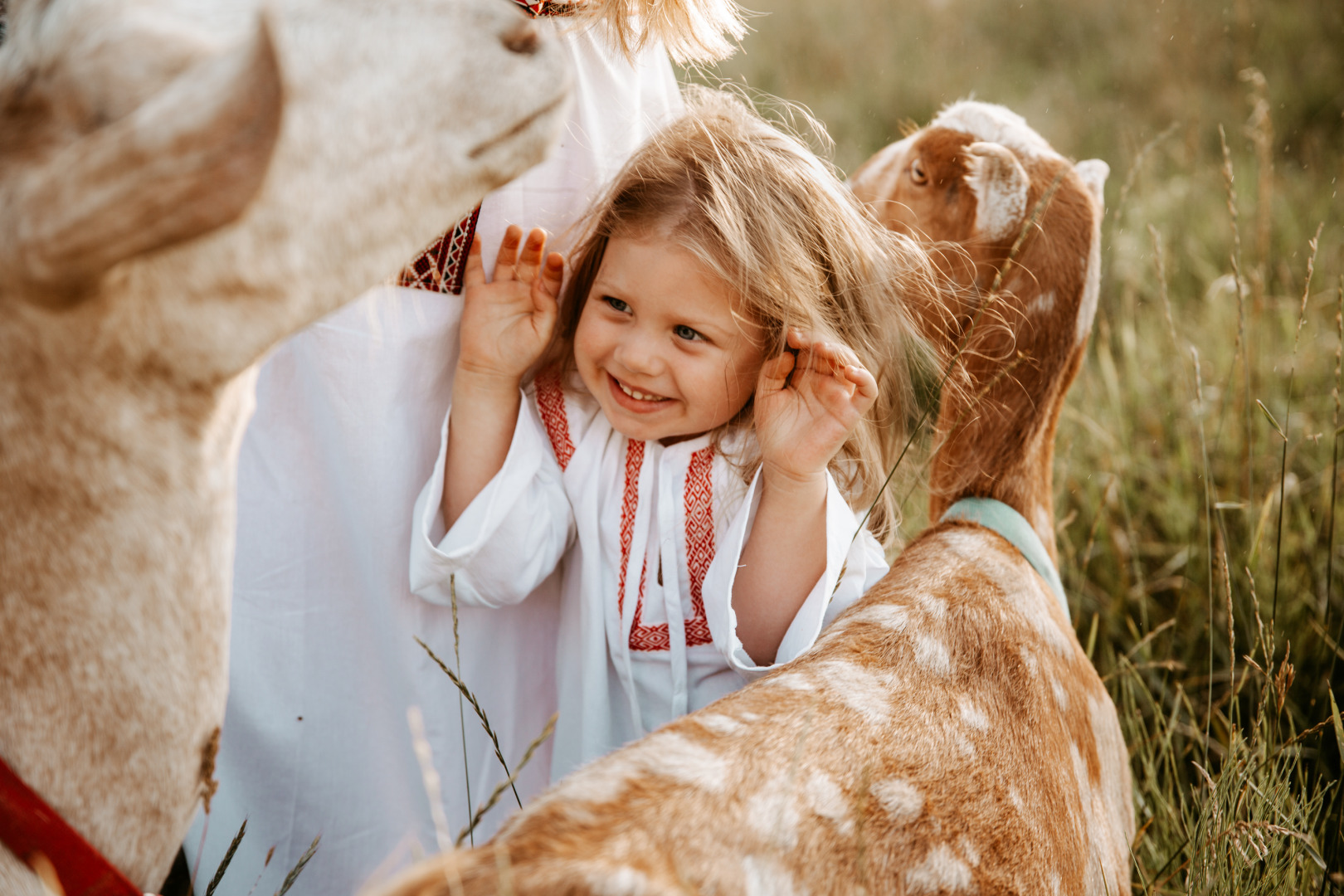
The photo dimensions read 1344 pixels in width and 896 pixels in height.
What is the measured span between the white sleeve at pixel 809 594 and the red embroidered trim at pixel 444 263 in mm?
617

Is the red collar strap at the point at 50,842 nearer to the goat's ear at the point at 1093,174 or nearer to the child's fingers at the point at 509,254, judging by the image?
the child's fingers at the point at 509,254

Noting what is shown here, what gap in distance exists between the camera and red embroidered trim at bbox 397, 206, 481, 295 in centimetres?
157

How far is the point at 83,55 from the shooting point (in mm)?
779

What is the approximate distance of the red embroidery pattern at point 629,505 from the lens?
64.9 inches

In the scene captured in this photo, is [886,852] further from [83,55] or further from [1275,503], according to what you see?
[1275,503]

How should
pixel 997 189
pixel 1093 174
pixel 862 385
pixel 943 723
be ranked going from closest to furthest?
1. pixel 943 723
2. pixel 862 385
3. pixel 997 189
4. pixel 1093 174

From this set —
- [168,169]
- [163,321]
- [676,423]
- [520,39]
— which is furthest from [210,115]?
[676,423]

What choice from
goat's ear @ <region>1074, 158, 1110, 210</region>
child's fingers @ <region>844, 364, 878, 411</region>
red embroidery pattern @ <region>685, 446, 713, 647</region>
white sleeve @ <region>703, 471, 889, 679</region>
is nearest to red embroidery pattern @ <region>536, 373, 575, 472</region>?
red embroidery pattern @ <region>685, 446, 713, 647</region>

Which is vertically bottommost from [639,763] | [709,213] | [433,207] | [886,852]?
[886,852]

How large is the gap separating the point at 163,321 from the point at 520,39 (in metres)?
0.42

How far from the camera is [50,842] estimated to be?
33.7 inches

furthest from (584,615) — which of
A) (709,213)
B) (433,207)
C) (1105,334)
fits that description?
(1105,334)

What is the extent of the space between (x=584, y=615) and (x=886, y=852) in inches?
32.0

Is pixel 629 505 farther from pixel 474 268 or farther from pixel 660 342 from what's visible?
pixel 474 268
